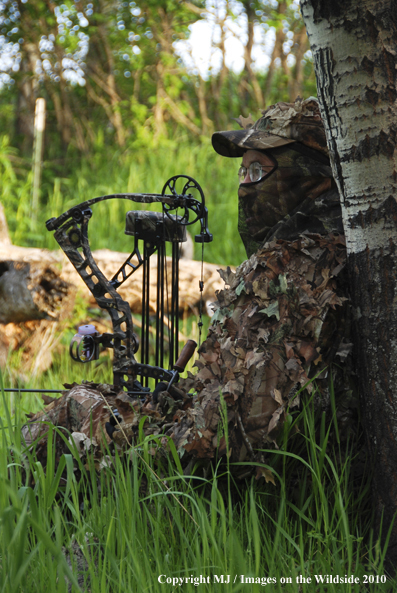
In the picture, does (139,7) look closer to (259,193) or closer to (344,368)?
(259,193)

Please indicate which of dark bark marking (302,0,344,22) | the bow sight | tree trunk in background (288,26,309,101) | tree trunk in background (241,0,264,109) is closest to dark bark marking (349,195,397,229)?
dark bark marking (302,0,344,22)

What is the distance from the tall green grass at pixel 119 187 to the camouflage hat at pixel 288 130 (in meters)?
3.88

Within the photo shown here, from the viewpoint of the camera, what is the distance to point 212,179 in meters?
7.36

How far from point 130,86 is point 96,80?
0.64 m

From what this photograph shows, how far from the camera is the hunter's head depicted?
178 centimetres

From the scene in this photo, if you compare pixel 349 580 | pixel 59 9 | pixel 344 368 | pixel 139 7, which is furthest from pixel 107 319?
pixel 139 7

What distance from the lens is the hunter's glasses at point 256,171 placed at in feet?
5.97

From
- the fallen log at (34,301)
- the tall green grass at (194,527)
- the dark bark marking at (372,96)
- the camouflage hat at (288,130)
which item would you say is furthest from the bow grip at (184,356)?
the fallen log at (34,301)

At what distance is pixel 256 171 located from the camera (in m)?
1.85

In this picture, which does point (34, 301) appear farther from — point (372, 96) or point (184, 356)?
point (372, 96)

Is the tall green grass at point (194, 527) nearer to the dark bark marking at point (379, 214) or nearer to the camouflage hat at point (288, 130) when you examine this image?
the dark bark marking at point (379, 214)

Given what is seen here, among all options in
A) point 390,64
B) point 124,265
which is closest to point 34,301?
point 124,265

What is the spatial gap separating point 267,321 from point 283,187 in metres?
0.49

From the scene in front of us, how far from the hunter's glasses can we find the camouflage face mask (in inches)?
0.5
